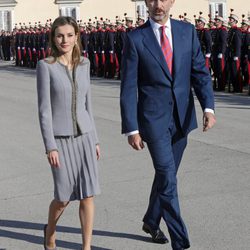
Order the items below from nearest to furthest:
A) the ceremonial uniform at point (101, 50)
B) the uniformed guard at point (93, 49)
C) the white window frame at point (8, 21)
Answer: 1. the ceremonial uniform at point (101, 50)
2. the uniformed guard at point (93, 49)
3. the white window frame at point (8, 21)

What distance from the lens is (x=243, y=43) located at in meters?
19.1

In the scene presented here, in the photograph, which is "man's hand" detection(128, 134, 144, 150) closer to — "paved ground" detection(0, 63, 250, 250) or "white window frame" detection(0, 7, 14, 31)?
"paved ground" detection(0, 63, 250, 250)

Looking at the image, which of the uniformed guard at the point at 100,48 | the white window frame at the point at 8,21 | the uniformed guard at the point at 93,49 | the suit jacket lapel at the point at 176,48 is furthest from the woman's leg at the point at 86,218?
the white window frame at the point at 8,21

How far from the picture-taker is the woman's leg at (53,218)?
5.58m

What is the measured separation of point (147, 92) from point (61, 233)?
149 cm

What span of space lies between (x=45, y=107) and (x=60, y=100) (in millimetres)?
116

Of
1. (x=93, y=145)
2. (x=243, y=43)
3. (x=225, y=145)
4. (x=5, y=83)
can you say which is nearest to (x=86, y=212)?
(x=93, y=145)

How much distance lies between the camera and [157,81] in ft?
18.0

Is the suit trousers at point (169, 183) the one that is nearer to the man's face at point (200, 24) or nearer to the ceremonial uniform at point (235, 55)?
the ceremonial uniform at point (235, 55)

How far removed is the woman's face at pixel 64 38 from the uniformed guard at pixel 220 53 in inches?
564

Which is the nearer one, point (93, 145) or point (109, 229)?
point (93, 145)

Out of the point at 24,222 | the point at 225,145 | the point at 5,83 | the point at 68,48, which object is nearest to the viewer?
the point at 68,48

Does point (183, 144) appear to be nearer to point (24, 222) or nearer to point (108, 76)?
point (24, 222)

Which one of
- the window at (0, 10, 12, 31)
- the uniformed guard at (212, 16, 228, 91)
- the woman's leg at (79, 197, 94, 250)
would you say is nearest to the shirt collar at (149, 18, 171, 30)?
the woman's leg at (79, 197, 94, 250)
